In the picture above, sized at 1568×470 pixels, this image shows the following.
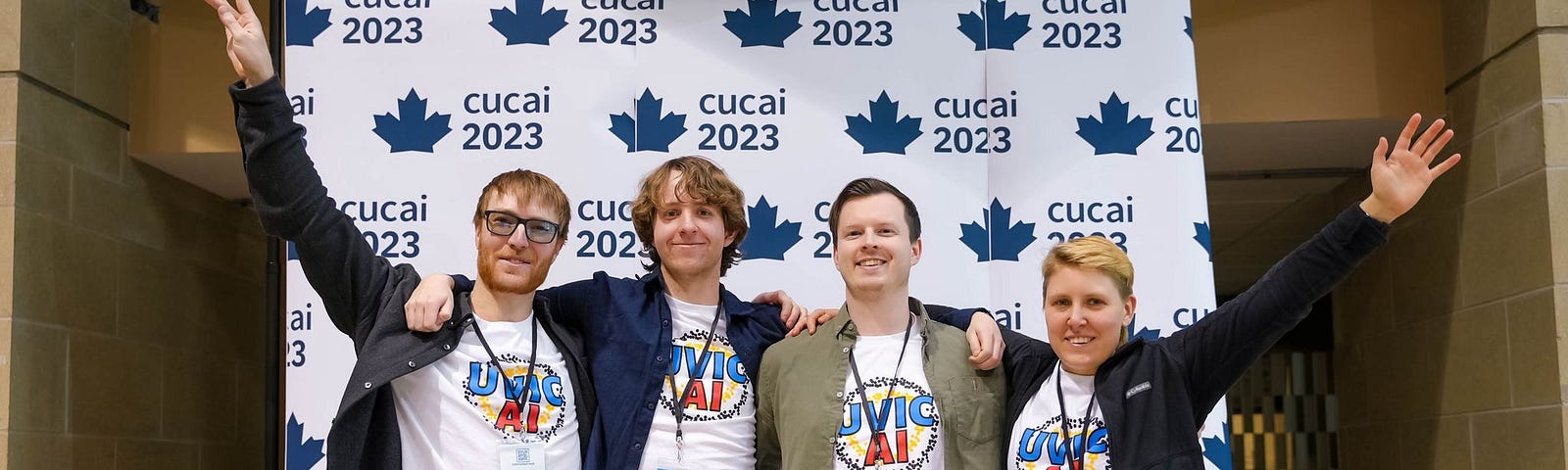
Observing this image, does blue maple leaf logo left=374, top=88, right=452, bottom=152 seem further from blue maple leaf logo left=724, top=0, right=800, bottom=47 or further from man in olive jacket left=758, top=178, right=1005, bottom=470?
man in olive jacket left=758, top=178, right=1005, bottom=470

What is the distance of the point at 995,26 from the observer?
4176mm

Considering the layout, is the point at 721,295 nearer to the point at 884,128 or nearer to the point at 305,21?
the point at 884,128

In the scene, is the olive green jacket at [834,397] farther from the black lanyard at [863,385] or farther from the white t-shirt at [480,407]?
the white t-shirt at [480,407]

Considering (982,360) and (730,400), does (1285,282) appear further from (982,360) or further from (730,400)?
(730,400)

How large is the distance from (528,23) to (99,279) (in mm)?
2120

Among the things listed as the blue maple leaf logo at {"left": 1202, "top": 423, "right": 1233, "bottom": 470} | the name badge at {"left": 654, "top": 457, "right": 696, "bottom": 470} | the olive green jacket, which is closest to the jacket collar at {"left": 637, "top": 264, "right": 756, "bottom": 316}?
the olive green jacket

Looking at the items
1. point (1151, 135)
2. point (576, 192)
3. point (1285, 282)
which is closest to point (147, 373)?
point (576, 192)

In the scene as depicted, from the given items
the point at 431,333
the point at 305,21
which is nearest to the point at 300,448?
the point at 305,21

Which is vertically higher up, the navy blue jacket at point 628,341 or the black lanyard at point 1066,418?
the navy blue jacket at point 628,341

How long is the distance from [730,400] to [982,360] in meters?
0.51

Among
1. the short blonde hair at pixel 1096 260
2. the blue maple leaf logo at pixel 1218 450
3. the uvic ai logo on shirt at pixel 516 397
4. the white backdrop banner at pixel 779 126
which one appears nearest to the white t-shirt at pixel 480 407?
the uvic ai logo on shirt at pixel 516 397

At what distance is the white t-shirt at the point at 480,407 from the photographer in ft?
8.42

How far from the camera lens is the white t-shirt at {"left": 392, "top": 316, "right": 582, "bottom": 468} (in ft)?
8.42

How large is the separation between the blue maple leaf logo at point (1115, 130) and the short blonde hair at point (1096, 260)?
1.50 meters
